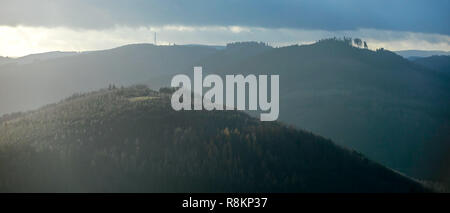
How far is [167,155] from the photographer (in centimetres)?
11569

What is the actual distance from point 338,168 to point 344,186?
24.8 feet

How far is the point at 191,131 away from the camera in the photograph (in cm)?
12712

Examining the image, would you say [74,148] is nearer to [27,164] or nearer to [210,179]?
[27,164]

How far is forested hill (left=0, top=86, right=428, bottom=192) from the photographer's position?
103438mm

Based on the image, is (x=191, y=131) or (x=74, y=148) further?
(x=191, y=131)

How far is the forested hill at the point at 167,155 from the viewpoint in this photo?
103 metres
